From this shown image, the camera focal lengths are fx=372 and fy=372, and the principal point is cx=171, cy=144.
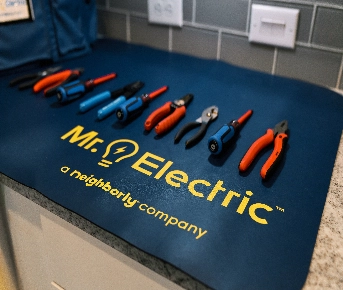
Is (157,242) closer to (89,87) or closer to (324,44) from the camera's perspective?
(89,87)

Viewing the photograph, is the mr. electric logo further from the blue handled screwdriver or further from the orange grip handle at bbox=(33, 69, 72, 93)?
the orange grip handle at bbox=(33, 69, 72, 93)

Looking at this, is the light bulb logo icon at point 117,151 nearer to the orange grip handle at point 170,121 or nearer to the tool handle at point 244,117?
the orange grip handle at point 170,121

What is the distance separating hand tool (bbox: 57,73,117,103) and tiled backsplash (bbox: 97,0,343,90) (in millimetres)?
288

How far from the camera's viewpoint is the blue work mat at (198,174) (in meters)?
0.44

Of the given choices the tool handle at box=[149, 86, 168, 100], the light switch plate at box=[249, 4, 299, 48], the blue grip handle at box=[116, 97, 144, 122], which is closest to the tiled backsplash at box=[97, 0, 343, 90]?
the light switch plate at box=[249, 4, 299, 48]

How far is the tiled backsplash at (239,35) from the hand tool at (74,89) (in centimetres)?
29

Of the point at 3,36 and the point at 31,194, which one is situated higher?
the point at 3,36

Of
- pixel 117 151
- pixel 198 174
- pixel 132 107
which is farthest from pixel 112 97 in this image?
pixel 198 174

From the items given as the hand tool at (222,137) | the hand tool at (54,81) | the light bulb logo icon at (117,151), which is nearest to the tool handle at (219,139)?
the hand tool at (222,137)

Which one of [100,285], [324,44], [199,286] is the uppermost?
[324,44]

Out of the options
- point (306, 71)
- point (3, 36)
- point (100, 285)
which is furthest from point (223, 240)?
point (3, 36)

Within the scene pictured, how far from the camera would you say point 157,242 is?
1.49 feet

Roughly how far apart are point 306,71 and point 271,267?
1.87 feet

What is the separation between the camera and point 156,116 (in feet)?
Answer: 2.25
